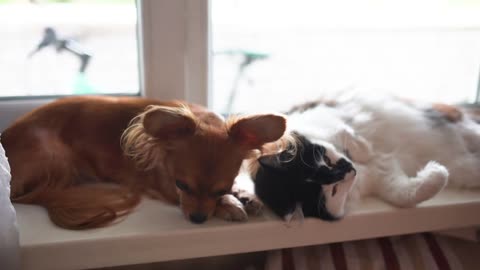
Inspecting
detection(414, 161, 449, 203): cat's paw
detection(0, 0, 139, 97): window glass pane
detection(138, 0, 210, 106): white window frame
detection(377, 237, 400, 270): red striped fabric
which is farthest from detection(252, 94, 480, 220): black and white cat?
detection(0, 0, 139, 97): window glass pane

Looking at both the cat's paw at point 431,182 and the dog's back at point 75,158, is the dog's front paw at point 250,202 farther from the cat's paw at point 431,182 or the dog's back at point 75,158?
the cat's paw at point 431,182

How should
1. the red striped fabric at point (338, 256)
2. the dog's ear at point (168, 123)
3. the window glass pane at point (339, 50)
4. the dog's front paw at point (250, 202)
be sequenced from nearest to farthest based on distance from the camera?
the dog's ear at point (168, 123) → the dog's front paw at point (250, 202) → the red striped fabric at point (338, 256) → the window glass pane at point (339, 50)

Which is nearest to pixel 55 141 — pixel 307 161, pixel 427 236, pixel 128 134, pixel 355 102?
pixel 128 134

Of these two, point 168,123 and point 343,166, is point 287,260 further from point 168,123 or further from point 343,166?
point 168,123

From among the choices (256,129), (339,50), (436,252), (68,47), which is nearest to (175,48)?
(68,47)

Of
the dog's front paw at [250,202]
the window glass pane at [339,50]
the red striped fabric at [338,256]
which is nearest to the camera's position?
the dog's front paw at [250,202]

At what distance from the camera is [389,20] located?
56.0 inches

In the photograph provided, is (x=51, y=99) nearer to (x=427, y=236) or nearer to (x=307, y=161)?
(x=307, y=161)

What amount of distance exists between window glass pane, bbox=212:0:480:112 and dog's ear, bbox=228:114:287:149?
427 millimetres

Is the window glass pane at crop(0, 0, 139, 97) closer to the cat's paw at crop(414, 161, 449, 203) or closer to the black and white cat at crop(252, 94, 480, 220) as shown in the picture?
the black and white cat at crop(252, 94, 480, 220)

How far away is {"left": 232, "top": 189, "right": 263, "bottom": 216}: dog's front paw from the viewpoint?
1.03m

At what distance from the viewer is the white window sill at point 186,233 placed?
914mm

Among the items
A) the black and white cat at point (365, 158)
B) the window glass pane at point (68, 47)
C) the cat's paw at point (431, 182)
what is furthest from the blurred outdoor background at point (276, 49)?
the cat's paw at point (431, 182)

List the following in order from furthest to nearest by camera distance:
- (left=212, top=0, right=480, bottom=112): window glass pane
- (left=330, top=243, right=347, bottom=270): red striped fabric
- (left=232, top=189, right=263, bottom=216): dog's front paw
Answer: (left=212, top=0, right=480, bottom=112): window glass pane → (left=330, top=243, right=347, bottom=270): red striped fabric → (left=232, top=189, right=263, bottom=216): dog's front paw
